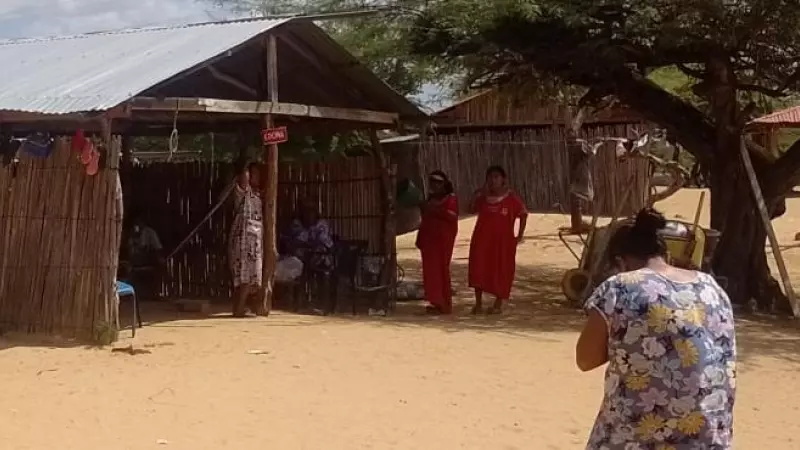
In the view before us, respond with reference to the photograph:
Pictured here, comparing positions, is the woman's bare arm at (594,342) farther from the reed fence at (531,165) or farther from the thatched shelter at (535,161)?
the reed fence at (531,165)

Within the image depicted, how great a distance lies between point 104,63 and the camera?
11586mm

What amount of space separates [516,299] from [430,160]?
34.3ft

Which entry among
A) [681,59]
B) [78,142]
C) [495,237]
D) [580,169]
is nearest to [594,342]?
[78,142]

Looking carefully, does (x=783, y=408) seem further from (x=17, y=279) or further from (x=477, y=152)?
(x=477, y=152)

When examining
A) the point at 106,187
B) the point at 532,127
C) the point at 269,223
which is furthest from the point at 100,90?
the point at 532,127

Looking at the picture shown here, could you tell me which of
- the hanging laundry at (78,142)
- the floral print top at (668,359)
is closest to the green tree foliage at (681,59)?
the hanging laundry at (78,142)

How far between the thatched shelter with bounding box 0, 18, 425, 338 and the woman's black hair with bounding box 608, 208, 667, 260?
6654mm

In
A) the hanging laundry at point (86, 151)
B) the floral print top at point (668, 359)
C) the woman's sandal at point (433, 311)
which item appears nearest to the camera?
the floral print top at point (668, 359)

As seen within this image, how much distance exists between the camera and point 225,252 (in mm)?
13844

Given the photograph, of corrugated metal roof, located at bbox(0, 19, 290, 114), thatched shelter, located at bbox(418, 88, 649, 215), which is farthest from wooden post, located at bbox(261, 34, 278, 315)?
thatched shelter, located at bbox(418, 88, 649, 215)

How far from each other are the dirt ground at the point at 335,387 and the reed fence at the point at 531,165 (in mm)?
12580

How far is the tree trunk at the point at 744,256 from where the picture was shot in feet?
45.0

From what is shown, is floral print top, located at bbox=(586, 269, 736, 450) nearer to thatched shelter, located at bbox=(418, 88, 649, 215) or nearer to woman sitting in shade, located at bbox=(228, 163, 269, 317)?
woman sitting in shade, located at bbox=(228, 163, 269, 317)

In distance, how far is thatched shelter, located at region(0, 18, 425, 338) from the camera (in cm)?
1014
